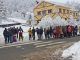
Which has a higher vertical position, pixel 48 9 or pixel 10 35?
pixel 10 35

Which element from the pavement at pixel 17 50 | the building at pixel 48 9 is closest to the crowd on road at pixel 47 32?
the pavement at pixel 17 50

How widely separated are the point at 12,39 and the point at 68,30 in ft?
26.1

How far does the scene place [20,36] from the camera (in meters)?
28.7

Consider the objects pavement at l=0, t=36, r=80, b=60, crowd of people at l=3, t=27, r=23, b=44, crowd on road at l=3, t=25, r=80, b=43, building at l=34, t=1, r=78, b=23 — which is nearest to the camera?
pavement at l=0, t=36, r=80, b=60

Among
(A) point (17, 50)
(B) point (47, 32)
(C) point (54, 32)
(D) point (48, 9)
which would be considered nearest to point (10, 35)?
(B) point (47, 32)

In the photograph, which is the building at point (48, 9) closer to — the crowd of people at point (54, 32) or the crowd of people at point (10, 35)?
the crowd of people at point (54, 32)

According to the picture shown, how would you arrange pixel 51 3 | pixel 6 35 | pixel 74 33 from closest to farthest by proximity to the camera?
1. pixel 6 35
2. pixel 74 33
3. pixel 51 3

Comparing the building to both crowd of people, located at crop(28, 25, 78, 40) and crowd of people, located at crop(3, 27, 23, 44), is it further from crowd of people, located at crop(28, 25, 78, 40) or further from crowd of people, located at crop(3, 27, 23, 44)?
crowd of people, located at crop(3, 27, 23, 44)

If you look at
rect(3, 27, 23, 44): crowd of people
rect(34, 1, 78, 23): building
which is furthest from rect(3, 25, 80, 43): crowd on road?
rect(34, 1, 78, 23): building

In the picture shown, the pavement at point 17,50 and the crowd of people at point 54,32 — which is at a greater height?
the pavement at point 17,50

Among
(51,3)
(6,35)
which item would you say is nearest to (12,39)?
(6,35)

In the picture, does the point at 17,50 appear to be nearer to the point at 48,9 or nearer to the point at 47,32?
the point at 47,32

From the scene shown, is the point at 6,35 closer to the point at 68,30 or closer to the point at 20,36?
the point at 20,36

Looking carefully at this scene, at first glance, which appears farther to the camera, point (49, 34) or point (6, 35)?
point (49, 34)
